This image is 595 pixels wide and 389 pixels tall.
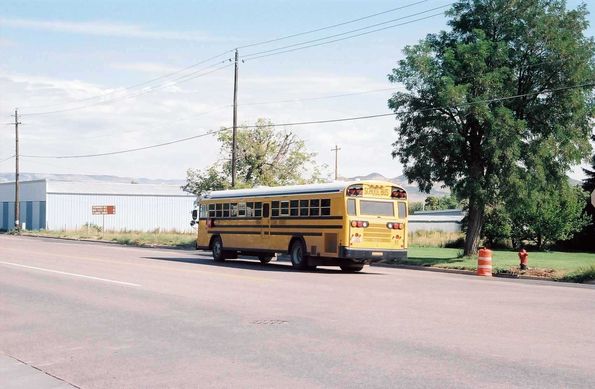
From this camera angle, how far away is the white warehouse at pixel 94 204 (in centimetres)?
8531

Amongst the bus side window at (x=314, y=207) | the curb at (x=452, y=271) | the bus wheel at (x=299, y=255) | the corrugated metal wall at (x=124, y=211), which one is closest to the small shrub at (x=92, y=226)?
the corrugated metal wall at (x=124, y=211)

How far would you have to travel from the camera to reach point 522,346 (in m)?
10.2

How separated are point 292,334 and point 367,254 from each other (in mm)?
13601

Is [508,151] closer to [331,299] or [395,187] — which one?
[395,187]

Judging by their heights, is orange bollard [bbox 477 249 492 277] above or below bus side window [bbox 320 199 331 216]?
below

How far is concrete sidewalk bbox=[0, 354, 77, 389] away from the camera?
26.4 ft

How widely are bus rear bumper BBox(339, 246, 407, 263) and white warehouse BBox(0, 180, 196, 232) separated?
63.2m

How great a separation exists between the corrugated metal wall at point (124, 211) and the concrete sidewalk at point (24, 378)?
7814 centimetres

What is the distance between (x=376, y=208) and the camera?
2517 cm

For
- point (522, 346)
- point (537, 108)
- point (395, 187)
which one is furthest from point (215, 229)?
point (522, 346)

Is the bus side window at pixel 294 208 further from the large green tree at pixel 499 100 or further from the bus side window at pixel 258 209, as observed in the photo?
the large green tree at pixel 499 100

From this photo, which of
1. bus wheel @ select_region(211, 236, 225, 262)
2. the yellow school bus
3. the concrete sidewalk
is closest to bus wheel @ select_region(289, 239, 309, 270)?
the yellow school bus

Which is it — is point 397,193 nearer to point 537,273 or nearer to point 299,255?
point 299,255

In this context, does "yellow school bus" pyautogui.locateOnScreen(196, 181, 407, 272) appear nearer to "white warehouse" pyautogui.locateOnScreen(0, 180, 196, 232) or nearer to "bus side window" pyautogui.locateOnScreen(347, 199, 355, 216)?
"bus side window" pyautogui.locateOnScreen(347, 199, 355, 216)
